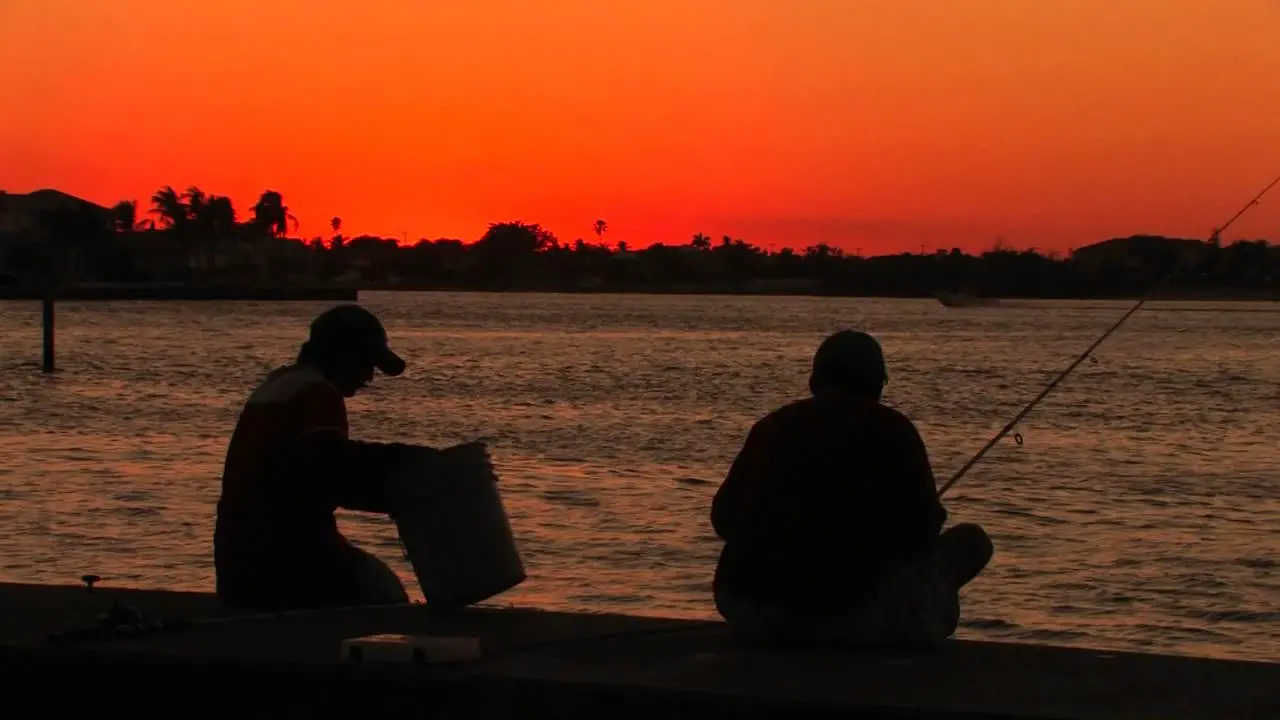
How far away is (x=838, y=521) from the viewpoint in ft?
19.5

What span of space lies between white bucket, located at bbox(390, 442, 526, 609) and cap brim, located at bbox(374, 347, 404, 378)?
0.39 meters

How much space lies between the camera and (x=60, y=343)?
73000 mm

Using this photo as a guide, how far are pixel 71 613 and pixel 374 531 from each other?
995 cm

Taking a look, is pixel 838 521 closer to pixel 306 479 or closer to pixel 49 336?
pixel 306 479

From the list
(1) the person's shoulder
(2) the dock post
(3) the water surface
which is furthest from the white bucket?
(2) the dock post

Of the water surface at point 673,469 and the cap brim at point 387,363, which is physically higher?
the cap brim at point 387,363

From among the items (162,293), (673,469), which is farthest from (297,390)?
(162,293)

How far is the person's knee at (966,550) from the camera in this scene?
623 cm

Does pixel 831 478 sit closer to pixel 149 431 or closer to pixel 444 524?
pixel 444 524

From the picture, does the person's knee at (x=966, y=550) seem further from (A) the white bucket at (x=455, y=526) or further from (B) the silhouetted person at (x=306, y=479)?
(B) the silhouetted person at (x=306, y=479)

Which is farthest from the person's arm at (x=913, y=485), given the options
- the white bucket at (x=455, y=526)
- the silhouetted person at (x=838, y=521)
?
the white bucket at (x=455, y=526)

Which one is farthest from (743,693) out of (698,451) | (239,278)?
(239,278)

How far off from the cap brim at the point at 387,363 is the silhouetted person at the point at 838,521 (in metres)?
1.28

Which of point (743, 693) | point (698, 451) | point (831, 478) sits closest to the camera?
point (743, 693)
